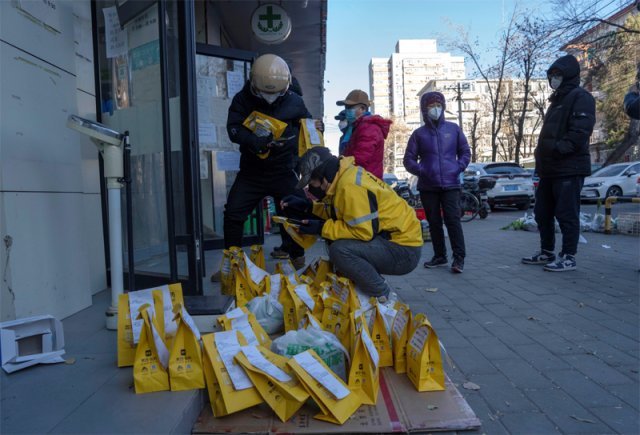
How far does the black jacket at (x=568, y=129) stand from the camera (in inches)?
184

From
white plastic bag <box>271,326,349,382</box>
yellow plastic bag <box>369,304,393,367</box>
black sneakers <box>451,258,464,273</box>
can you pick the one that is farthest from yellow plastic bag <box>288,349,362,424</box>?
black sneakers <box>451,258,464,273</box>

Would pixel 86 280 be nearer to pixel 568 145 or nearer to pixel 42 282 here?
pixel 42 282

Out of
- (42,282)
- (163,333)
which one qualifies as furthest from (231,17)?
(163,333)

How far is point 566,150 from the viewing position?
468 centimetres

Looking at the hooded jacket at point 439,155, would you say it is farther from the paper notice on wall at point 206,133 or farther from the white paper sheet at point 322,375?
the white paper sheet at point 322,375

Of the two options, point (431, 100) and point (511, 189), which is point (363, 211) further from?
point (511, 189)

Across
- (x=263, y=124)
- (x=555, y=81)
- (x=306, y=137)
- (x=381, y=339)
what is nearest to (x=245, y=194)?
(x=263, y=124)

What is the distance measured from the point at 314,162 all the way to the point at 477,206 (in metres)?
10.6

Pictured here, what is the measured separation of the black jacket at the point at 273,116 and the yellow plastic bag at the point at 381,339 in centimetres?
195

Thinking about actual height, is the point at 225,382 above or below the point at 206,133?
below

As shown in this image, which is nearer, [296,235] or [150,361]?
[150,361]

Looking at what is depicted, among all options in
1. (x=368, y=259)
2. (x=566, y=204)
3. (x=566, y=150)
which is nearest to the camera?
(x=368, y=259)

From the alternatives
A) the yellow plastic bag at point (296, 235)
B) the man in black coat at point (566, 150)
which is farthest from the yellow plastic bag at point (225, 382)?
the man in black coat at point (566, 150)

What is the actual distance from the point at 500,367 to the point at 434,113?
328cm
